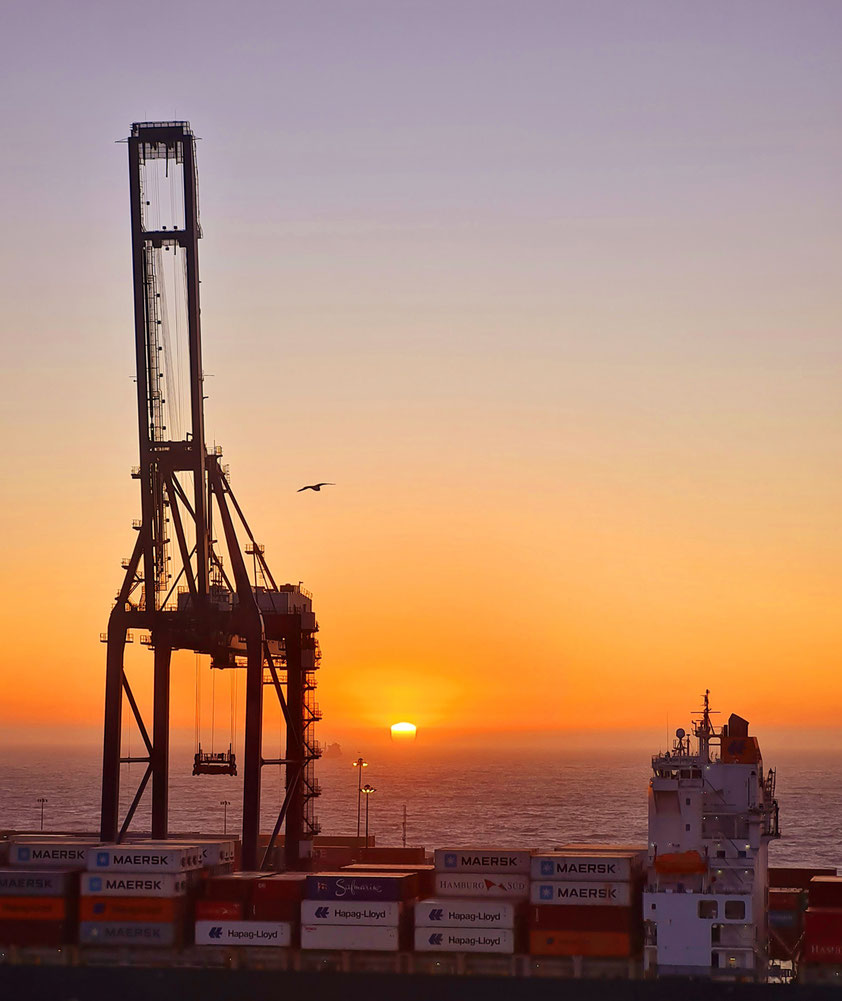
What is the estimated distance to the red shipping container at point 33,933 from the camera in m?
51.5

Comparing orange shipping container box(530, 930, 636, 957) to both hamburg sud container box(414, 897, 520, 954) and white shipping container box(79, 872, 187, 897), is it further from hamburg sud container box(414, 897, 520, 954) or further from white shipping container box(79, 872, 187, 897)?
white shipping container box(79, 872, 187, 897)

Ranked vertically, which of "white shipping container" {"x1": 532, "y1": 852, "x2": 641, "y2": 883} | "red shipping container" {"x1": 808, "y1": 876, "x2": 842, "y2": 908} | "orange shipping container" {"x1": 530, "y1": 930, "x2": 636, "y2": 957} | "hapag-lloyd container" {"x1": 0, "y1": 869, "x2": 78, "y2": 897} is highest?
"white shipping container" {"x1": 532, "y1": 852, "x2": 641, "y2": 883}

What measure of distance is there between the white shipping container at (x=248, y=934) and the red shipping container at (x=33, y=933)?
5.00 m

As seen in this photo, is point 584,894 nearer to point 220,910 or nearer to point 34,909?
point 220,910

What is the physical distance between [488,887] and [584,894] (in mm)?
3722

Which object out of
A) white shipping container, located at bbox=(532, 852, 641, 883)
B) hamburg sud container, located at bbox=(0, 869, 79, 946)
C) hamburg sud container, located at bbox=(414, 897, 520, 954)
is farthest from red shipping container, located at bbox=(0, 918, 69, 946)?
white shipping container, located at bbox=(532, 852, 641, 883)

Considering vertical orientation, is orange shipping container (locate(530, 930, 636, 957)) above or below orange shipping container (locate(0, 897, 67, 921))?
below

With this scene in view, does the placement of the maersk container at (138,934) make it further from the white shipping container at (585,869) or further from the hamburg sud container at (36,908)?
the white shipping container at (585,869)

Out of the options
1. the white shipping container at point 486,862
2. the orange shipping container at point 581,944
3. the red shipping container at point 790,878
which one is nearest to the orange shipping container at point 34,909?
the white shipping container at point 486,862

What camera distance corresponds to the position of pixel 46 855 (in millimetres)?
56312

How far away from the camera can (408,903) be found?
5147 cm

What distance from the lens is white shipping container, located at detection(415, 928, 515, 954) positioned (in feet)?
161

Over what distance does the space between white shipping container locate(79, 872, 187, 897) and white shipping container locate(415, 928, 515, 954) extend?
902cm

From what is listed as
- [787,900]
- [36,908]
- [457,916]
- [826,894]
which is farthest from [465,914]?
[36,908]
